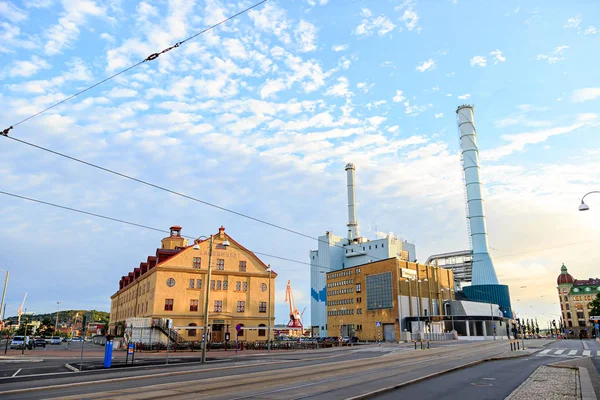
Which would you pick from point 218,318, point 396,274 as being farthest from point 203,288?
point 396,274

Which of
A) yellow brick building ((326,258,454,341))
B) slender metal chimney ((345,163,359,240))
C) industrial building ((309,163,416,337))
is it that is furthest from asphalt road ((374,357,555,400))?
slender metal chimney ((345,163,359,240))

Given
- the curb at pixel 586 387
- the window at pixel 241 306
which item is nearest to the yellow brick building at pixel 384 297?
the window at pixel 241 306

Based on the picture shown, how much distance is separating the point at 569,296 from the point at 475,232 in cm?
7054

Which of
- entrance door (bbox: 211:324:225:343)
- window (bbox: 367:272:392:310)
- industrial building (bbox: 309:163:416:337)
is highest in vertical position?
industrial building (bbox: 309:163:416:337)

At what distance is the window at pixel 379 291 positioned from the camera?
9694cm

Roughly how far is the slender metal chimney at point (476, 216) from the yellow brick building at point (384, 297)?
10.4m

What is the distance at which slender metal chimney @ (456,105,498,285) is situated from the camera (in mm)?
118625

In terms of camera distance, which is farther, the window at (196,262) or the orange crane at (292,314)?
the orange crane at (292,314)

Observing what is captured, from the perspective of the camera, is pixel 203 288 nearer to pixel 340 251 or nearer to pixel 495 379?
pixel 495 379

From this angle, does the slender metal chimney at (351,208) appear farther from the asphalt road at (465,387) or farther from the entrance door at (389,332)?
the asphalt road at (465,387)

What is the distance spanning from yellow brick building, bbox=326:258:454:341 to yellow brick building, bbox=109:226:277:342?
4444 cm

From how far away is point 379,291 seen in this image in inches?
3905

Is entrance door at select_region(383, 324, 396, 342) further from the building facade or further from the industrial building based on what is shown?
the building facade

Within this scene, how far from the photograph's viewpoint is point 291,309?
186875 mm
